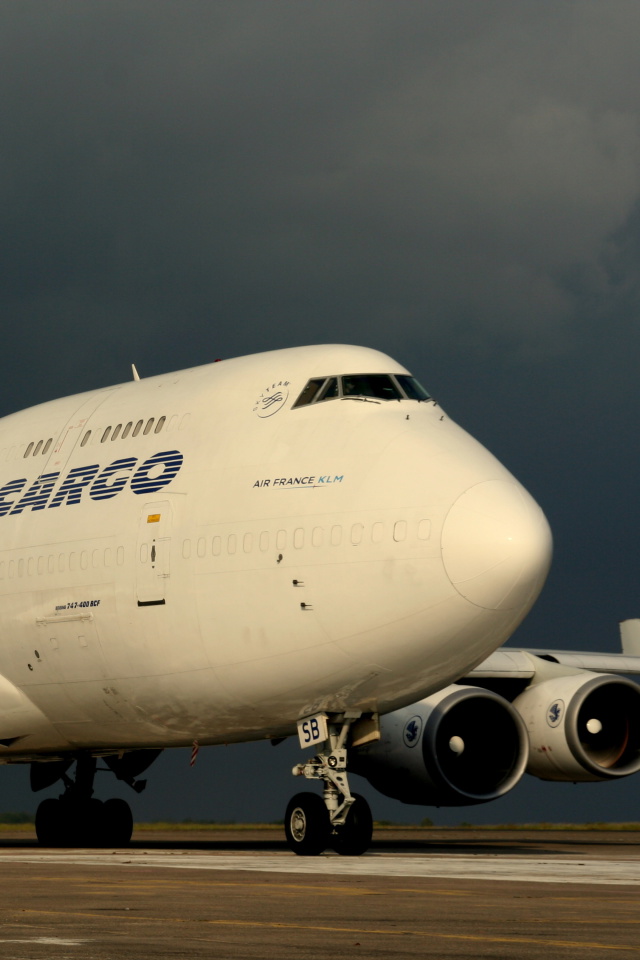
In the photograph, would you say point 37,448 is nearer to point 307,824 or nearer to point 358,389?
point 358,389

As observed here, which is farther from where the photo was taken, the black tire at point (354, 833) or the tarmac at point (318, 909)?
the black tire at point (354, 833)

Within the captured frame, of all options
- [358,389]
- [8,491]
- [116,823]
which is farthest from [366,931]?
[116,823]

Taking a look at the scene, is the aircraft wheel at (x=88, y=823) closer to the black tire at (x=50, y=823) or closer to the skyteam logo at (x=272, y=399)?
the black tire at (x=50, y=823)

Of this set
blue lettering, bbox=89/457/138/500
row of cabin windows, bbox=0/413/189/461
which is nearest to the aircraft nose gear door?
blue lettering, bbox=89/457/138/500

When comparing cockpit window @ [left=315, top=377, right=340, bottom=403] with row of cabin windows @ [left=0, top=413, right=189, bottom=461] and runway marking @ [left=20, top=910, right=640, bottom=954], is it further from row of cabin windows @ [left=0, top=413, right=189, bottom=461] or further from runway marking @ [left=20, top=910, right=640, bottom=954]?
runway marking @ [left=20, top=910, right=640, bottom=954]

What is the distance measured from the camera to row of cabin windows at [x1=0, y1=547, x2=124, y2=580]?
67.0 feet

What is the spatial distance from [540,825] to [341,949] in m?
40.0

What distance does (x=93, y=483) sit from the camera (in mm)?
21469

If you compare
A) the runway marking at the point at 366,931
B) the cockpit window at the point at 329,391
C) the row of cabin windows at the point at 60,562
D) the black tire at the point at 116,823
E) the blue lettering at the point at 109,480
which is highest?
the cockpit window at the point at 329,391

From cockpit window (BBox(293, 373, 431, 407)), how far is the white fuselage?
142mm

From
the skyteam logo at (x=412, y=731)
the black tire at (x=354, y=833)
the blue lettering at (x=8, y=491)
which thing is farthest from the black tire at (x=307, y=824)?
the blue lettering at (x=8, y=491)

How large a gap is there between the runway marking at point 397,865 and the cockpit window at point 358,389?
5.72 meters

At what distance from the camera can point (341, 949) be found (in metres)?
8.53

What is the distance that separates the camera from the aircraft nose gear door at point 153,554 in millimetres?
19625
